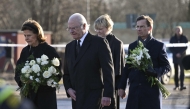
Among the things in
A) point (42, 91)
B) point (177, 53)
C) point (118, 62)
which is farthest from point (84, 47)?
point (177, 53)

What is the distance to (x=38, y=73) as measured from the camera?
655 centimetres

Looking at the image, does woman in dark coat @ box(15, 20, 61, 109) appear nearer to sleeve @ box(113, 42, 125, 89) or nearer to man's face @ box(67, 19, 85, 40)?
man's face @ box(67, 19, 85, 40)

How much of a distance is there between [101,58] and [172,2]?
5619cm

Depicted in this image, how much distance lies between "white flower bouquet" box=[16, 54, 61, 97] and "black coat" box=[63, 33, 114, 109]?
43cm

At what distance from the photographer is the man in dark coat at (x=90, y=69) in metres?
6.14

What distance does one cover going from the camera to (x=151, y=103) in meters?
6.62

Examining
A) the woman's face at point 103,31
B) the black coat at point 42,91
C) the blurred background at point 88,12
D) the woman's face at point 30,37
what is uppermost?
the blurred background at point 88,12

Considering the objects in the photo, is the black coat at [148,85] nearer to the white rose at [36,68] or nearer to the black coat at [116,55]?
the black coat at [116,55]

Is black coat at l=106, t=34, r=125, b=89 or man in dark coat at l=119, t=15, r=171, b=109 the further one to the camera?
black coat at l=106, t=34, r=125, b=89

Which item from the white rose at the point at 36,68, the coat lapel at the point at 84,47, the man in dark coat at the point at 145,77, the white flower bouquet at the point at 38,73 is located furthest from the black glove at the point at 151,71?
the white rose at the point at 36,68

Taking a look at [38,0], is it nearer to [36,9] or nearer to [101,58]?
[36,9]

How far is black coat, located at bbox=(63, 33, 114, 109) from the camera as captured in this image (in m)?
6.14

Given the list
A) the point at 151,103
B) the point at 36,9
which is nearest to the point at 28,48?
the point at 151,103

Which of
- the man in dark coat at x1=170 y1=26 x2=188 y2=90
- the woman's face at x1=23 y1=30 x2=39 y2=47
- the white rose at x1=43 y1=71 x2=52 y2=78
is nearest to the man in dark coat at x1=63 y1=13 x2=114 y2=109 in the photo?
the white rose at x1=43 y1=71 x2=52 y2=78
